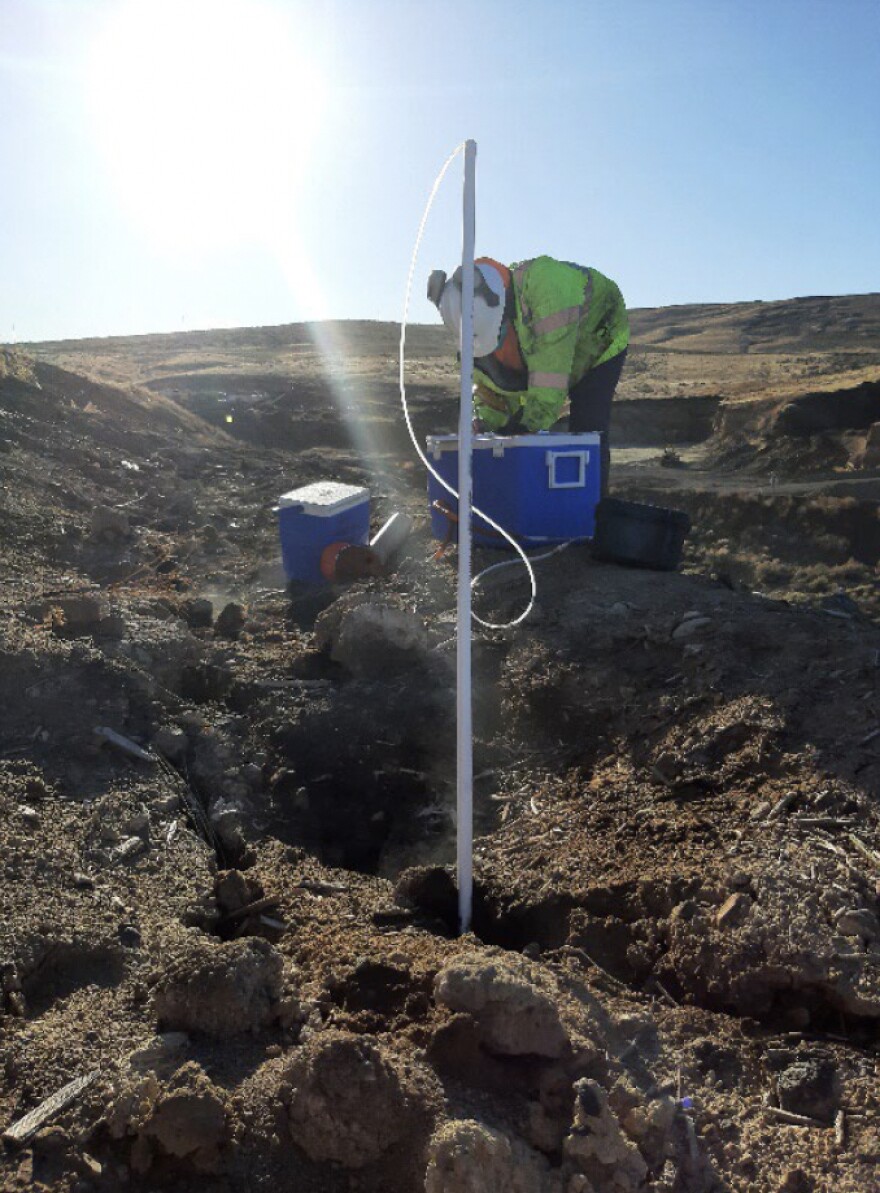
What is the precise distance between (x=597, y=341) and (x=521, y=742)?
3.38 meters

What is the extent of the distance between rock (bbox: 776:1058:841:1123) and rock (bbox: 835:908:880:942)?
34 cm

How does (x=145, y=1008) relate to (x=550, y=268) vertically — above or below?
below

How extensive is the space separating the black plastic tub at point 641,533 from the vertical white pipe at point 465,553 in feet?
9.91

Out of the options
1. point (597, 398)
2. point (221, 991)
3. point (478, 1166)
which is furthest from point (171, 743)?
point (597, 398)

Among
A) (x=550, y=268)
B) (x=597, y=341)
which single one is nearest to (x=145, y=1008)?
(x=550, y=268)

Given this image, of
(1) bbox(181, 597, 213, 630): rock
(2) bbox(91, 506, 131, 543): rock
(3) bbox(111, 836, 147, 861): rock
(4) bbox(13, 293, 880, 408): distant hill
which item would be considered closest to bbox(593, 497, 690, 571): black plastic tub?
(1) bbox(181, 597, 213, 630): rock

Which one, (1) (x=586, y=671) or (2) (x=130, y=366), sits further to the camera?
(2) (x=130, y=366)

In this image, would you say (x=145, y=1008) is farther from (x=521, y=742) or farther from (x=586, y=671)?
(x=586, y=671)

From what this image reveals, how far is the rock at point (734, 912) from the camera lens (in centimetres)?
244

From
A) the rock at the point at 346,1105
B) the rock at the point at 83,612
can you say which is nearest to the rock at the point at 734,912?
the rock at the point at 346,1105

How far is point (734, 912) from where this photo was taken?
2451 millimetres

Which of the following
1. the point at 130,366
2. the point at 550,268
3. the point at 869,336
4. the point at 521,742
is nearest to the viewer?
the point at 521,742

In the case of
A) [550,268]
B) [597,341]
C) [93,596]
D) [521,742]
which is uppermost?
[550,268]

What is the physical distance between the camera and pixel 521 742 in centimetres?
420
